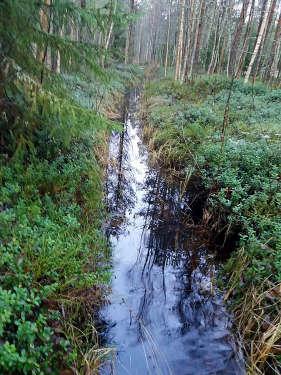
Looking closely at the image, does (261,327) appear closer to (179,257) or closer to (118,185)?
(179,257)

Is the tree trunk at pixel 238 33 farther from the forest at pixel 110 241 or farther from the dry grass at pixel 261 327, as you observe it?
the dry grass at pixel 261 327

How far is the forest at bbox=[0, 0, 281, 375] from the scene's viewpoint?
10.6 feet

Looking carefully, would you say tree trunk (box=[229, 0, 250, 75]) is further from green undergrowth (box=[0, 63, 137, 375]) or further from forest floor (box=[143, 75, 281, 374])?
green undergrowth (box=[0, 63, 137, 375])

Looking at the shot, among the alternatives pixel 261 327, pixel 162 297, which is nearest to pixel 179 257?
pixel 162 297

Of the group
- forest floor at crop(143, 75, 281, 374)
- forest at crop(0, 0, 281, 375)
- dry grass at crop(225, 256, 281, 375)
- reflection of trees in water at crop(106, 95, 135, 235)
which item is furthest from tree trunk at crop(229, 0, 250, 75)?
dry grass at crop(225, 256, 281, 375)

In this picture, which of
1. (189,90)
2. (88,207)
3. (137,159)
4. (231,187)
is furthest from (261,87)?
(88,207)

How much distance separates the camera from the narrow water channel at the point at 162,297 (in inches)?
142

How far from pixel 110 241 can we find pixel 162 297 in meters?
1.42

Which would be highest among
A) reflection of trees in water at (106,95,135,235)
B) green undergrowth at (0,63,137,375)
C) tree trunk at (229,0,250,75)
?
tree trunk at (229,0,250,75)

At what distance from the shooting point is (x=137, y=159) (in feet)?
31.2

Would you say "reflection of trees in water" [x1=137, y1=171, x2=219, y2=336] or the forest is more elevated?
the forest

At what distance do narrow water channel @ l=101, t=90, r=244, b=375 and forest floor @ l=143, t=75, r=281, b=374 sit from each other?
294 millimetres

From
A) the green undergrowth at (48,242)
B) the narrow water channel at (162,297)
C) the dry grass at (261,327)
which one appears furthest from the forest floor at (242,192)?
the green undergrowth at (48,242)

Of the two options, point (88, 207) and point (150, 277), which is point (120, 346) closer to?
point (150, 277)
